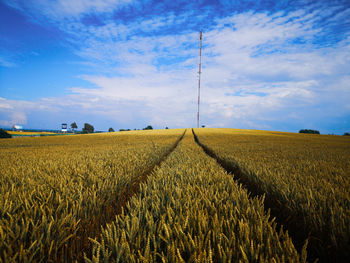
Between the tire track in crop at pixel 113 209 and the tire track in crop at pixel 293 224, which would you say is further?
the tire track in crop at pixel 293 224

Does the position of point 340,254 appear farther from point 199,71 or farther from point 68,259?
point 199,71

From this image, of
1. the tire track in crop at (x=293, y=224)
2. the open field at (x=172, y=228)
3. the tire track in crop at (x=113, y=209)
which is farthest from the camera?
the tire track in crop at (x=293, y=224)

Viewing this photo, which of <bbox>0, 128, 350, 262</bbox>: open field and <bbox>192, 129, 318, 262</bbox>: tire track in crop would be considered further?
<bbox>192, 129, 318, 262</bbox>: tire track in crop

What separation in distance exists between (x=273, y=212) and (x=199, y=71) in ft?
111

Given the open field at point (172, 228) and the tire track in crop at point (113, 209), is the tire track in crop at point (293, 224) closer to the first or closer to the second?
the open field at point (172, 228)

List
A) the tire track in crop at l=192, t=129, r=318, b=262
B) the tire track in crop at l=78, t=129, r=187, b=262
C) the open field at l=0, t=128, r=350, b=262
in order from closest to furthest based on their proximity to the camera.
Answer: the open field at l=0, t=128, r=350, b=262 → the tire track in crop at l=78, t=129, r=187, b=262 → the tire track in crop at l=192, t=129, r=318, b=262

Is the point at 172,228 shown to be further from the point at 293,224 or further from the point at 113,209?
the point at 293,224

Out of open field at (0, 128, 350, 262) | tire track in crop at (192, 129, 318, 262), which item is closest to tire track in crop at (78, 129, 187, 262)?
open field at (0, 128, 350, 262)

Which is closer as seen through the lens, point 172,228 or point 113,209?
point 172,228

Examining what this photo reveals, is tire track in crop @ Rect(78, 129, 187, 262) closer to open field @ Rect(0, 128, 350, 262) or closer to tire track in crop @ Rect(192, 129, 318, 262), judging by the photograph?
open field @ Rect(0, 128, 350, 262)

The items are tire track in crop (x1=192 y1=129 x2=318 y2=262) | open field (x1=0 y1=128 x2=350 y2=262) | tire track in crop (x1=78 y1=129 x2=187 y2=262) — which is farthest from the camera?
tire track in crop (x1=192 y1=129 x2=318 y2=262)

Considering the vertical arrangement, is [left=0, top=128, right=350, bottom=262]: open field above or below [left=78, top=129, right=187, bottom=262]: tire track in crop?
above

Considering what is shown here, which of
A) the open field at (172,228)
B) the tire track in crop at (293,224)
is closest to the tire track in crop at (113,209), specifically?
the open field at (172,228)

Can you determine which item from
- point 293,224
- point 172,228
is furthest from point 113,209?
point 293,224
